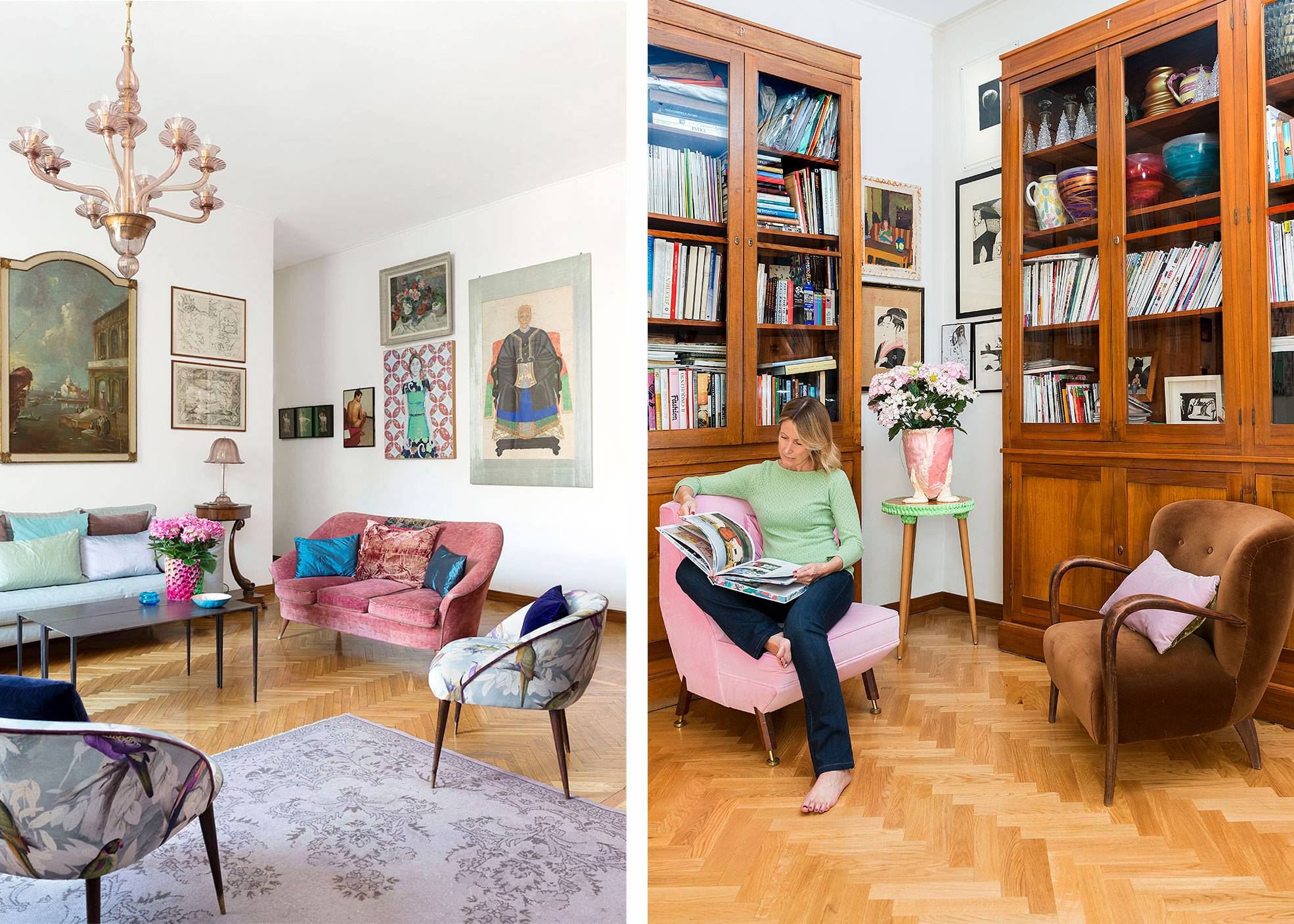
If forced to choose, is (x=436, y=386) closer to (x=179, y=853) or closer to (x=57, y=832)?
(x=179, y=853)

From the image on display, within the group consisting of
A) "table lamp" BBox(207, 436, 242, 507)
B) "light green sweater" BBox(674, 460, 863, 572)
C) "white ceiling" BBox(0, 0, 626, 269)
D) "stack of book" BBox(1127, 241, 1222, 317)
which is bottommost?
"light green sweater" BBox(674, 460, 863, 572)

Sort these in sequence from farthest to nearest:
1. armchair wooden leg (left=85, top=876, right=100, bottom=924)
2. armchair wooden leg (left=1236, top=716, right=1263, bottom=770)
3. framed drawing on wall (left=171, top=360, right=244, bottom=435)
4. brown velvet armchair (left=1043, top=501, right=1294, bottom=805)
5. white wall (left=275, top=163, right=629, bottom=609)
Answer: framed drawing on wall (left=171, top=360, right=244, bottom=435), white wall (left=275, top=163, right=629, bottom=609), armchair wooden leg (left=1236, top=716, right=1263, bottom=770), brown velvet armchair (left=1043, top=501, right=1294, bottom=805), armchair wooden leg (left=85, top=876, right=100, bottom=924)

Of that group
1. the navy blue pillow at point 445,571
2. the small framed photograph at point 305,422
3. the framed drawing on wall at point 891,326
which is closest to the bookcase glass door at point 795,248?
the framed drawing on wall at point 891,326

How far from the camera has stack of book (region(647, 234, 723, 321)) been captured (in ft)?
8.61

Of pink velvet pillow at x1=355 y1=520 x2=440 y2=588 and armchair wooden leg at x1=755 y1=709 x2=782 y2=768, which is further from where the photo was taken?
pink velvet pillow at x1=355 y1=520 x2=440 y2=588

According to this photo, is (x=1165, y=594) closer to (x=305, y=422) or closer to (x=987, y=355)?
(x=987, y=355)

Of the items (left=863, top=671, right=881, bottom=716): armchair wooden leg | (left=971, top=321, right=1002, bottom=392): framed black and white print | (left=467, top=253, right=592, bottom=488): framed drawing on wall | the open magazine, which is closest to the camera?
the open magazine

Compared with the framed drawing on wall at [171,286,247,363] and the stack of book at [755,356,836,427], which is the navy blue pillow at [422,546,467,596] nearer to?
the stack of book at [755,356,836,427]

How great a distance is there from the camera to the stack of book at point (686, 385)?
265 cm

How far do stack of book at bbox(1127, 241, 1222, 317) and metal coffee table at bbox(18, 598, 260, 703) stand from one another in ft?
12.0

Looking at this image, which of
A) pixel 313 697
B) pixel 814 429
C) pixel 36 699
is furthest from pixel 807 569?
pixel 313 697

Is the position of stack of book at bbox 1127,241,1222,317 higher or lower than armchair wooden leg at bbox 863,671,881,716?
higher

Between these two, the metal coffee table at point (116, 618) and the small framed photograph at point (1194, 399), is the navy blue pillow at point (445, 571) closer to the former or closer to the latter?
the metal coffee table at point (116, 618)

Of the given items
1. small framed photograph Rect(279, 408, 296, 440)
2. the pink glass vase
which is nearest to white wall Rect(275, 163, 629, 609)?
small framed photograph Rect(279, 408, 296, 440)
